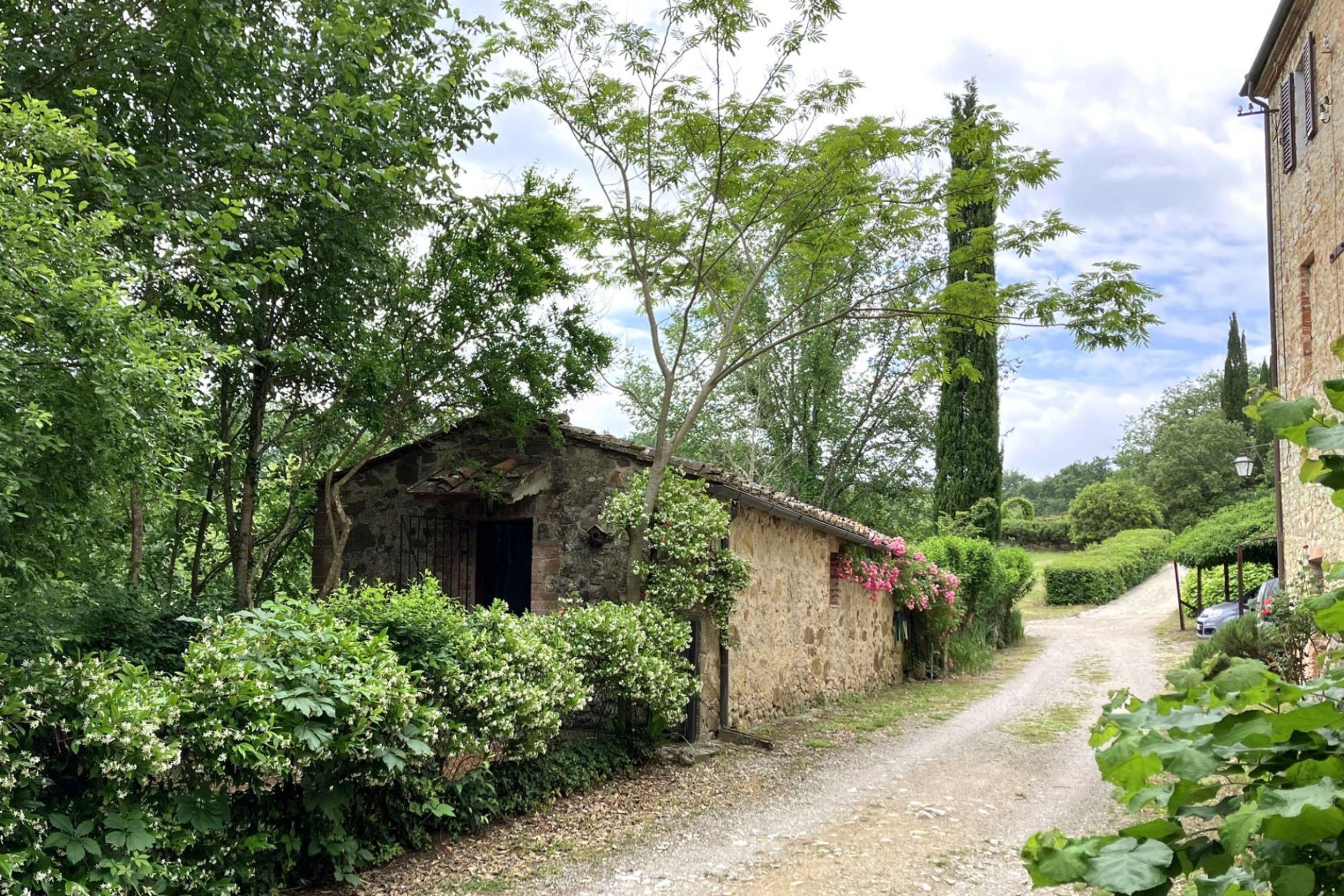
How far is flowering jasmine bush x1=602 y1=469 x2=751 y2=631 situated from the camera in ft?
26.9

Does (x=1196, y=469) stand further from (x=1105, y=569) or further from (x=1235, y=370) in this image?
(x=1105, y=569)

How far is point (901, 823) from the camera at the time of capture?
20.4ft

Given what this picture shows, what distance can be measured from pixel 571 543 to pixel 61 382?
5.56m

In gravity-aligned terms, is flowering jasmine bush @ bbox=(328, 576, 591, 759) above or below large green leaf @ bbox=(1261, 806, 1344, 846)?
below

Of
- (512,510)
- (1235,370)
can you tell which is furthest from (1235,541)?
(1235,370)

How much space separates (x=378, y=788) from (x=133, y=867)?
60.3 inches

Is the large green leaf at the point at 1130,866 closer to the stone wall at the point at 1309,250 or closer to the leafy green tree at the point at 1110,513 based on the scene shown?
the stone wall at the point at 1309,250

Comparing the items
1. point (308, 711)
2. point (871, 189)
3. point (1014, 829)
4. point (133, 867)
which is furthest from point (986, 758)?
point (133, 867)

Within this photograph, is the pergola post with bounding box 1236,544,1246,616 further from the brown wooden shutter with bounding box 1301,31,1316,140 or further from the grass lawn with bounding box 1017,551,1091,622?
the brown wooden shutter with bounding box 1301,31,1316,140

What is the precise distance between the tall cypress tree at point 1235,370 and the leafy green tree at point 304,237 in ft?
136

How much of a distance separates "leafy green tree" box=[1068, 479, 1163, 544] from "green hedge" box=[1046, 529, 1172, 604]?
201 centimetres

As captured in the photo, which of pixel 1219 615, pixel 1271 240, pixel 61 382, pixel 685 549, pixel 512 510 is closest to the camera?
pixel 61 382

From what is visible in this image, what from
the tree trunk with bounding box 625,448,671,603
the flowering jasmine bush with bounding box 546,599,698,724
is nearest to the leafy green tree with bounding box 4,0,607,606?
the tree trunk with bounding box 625,448,671,603

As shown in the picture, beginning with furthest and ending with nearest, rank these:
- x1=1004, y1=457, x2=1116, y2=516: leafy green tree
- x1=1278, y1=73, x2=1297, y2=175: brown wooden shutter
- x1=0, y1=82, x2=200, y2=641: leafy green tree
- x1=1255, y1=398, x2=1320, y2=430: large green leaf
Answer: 1. x1=1004, y1=457, x2=1116, y2=516: leafy green tree
2. x1=1278, y1=73, x2=1297, y2=175: brown wooden shutter
3. x1=0, y1=82, x2=200, y2=641: leafy green tree
4. x1=1255, y1=398, x2=1320, y2=430: large green leaf
